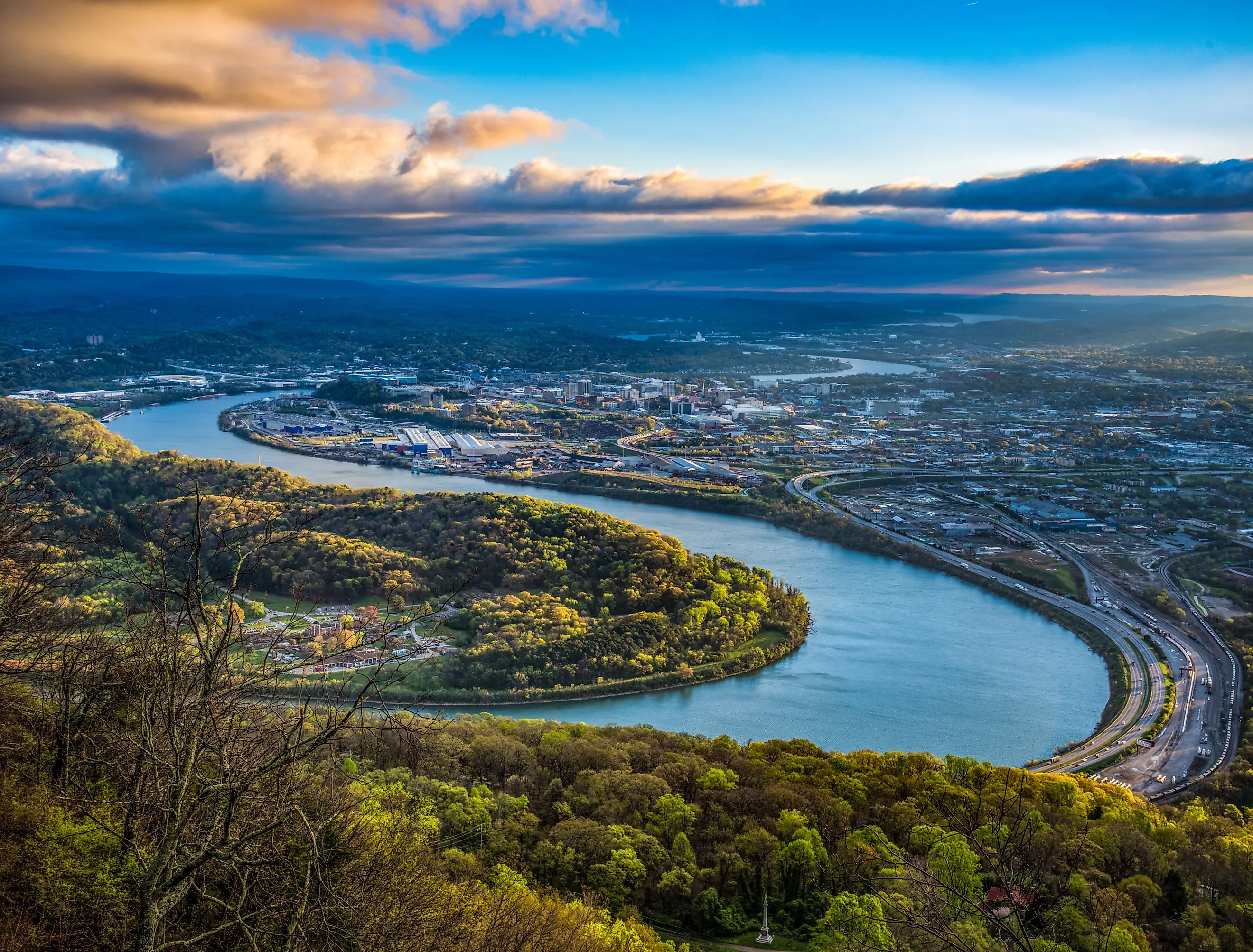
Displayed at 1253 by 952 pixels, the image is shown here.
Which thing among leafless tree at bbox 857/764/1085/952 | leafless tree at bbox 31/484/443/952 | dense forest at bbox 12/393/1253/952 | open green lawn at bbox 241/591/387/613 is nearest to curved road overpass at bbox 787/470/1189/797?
dense forest at bbox 12/393/1253/952

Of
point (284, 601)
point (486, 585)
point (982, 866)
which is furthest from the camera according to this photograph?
point (486, 585)

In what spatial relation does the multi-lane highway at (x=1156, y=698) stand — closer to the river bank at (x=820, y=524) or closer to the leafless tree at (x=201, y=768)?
the river bank at (x=820, y=524)

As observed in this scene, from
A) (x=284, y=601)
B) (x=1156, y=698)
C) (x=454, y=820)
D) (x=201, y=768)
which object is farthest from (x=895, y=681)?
(x=201, y=768)

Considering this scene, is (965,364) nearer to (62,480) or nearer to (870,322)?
(870,322)

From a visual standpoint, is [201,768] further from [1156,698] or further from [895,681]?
[1156,698]

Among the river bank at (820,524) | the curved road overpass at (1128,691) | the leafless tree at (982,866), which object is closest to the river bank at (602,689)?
the curved road overpass at (1128,691)

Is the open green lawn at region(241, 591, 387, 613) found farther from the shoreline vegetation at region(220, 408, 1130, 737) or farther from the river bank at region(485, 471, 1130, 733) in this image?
the river bank at region(485, 471, 1130, 733)

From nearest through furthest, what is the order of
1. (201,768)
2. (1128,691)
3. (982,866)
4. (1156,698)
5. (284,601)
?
(201,768)
(982,866)
(1156,698)
(1128,691)
(284,601)
